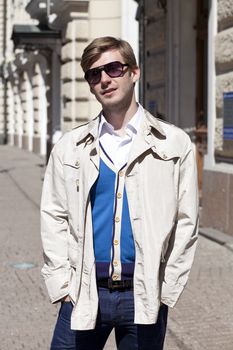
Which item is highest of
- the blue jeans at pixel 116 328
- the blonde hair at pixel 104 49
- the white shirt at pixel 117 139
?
the blonde hair at pixel 104 49

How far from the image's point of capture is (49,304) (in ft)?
20.5

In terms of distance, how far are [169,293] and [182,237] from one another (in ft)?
0.72

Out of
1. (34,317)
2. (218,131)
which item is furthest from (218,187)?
(34,317)

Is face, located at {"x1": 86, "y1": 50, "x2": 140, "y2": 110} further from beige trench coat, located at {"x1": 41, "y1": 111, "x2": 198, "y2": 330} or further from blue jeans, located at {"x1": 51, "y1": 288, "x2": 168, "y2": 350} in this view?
blue jeans, located at {"x1": 51, "y1": 288, "x2": 168, "y2": 350}

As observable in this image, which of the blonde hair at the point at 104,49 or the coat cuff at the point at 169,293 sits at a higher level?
the blonde hair at the point at 104,49

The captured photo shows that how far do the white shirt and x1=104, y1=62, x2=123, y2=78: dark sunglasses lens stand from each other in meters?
0.19

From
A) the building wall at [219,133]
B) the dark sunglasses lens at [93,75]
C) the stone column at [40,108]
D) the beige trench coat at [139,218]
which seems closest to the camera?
the beige trench coat at [139,218]

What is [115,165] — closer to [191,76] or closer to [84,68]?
[84,68]

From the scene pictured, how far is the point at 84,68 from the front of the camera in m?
3.06

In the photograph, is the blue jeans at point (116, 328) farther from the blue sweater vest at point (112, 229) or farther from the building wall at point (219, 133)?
the building wall at point (219, 133)

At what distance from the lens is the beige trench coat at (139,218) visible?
291 cm

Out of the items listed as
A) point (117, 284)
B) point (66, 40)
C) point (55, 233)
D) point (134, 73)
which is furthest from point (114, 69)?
point (66, 40)

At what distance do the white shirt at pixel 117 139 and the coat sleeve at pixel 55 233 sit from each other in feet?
0.66

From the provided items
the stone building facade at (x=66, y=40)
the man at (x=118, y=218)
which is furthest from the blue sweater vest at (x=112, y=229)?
the stone building facade at (x=66, y=40)
